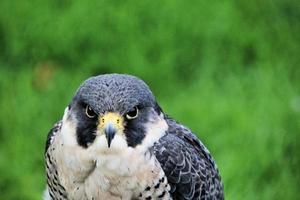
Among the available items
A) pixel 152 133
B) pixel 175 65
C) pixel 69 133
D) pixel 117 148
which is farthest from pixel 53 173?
pixel 175 65

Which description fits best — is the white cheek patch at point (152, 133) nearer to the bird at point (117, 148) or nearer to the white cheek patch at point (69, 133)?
the bird at point (117, 148)

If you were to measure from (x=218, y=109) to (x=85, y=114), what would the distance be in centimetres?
273

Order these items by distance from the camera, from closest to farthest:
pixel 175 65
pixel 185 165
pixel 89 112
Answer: pixel 89 112 → pixel 185 165 → pixel 175 65

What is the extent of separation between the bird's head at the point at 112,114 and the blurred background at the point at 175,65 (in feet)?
7.12

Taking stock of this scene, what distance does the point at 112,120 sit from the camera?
4062 millimetres

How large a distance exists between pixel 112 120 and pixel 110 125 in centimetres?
4

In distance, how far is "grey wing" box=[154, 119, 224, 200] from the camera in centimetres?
428

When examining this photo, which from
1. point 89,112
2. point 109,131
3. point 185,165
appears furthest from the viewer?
point 185,165

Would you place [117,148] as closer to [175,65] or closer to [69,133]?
[69,133]

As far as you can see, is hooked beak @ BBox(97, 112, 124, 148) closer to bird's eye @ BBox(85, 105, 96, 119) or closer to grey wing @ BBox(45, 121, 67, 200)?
bird's eye @ BBox(85, 105, 96, 119)

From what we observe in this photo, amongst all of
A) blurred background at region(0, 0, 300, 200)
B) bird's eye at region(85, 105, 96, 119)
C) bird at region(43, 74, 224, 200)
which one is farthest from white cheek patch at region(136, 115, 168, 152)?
blurred background at region(0, 0, 300, 200)

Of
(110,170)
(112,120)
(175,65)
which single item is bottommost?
(110,170)

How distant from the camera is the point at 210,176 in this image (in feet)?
14.9

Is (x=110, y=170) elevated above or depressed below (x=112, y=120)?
below
